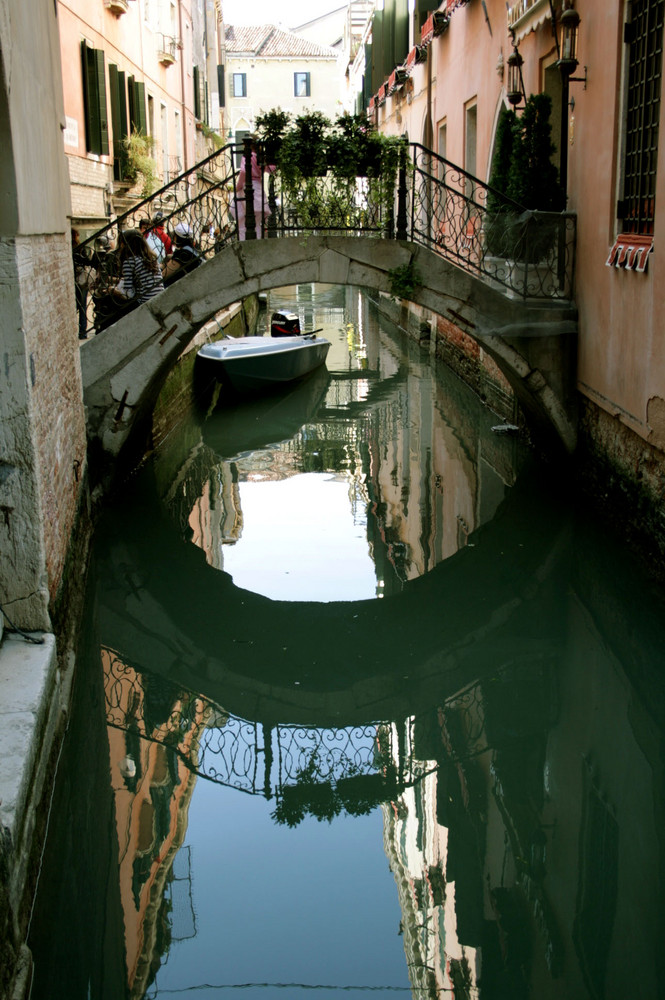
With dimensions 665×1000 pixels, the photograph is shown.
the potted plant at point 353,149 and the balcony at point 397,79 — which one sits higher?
the balcony at point 397,79

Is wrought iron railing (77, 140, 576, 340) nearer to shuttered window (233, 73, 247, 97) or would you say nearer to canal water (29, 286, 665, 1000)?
canal water (29, 286, 665, 1000)

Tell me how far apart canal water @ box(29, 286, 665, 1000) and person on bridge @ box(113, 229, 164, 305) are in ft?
5.47

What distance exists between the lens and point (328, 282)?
8359 millimetres

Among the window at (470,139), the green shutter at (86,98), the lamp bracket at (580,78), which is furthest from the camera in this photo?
the window at (470,139)

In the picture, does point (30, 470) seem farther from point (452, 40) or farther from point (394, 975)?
point (452, 40)

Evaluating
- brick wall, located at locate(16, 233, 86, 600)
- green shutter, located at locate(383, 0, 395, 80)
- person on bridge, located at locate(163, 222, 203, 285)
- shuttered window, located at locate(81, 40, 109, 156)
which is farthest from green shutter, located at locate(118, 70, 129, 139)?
brick wall, located at locate(16, 233, 86, 600)

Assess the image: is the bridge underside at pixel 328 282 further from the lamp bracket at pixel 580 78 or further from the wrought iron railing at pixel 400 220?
the lamp bracket at pixel 580 78

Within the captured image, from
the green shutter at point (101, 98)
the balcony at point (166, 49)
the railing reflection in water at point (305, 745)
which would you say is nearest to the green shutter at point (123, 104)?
the green shutter at point (101, 98)

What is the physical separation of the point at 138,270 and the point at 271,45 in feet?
141

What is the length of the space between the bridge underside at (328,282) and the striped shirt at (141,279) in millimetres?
496

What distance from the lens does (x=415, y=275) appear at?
27.1 feet

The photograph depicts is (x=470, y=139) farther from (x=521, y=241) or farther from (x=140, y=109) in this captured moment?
(x=521, y=241)

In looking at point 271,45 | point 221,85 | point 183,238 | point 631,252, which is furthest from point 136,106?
point 271,45

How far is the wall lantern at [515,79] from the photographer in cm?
936
